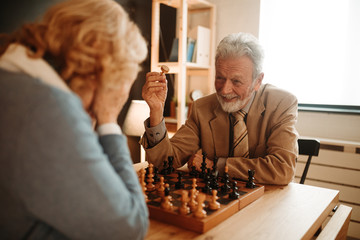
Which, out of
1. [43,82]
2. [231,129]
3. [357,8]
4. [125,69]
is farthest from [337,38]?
[43,82]

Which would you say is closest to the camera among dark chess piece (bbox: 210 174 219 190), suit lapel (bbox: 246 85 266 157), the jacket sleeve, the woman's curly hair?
the jacket sleeve

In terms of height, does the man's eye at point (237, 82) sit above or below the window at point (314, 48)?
below

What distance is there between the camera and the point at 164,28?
3691 millimetres

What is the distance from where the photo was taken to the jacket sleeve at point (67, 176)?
0.59 meters

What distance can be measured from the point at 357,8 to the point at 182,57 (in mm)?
1710

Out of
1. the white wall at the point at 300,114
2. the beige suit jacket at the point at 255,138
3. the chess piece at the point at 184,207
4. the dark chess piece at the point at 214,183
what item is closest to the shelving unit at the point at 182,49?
the white wall at the point at 300,114

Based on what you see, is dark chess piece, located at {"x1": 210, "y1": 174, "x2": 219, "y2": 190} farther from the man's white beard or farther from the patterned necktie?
the man's white beard

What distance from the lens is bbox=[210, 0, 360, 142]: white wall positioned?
8.94 ft

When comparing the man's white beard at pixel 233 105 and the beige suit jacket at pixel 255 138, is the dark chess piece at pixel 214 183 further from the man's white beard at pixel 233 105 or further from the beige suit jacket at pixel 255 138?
the man's white beard at pixel 233 105

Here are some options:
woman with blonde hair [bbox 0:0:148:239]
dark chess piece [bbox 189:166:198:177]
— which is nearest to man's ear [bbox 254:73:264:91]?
dark chess piece [bbox 189:166:198:177]

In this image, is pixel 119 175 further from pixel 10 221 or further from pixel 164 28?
pixel 164 28

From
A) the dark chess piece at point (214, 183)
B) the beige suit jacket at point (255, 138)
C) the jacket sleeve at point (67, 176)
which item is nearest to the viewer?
the jacket sleeve at point (67, 176)

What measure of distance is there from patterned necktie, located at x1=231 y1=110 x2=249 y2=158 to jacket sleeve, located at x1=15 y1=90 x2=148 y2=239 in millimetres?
1124

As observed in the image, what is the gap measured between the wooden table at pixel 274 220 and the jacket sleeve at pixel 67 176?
287 millimetres
